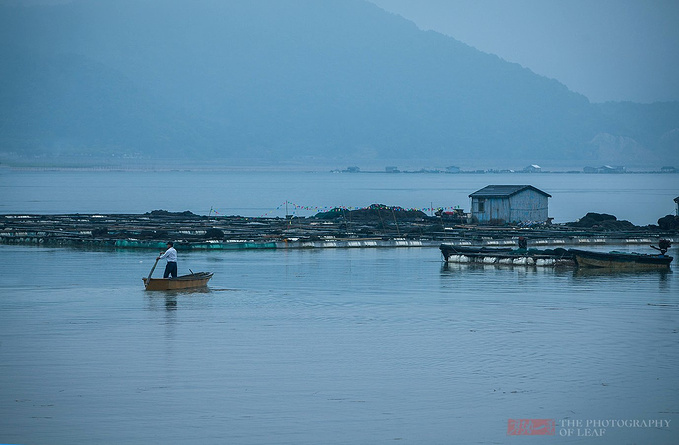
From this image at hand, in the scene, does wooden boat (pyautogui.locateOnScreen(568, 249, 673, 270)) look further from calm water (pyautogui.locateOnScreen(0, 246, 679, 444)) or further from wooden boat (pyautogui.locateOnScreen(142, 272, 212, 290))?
wooden boat (pyautogui.locateOnScreen(142, 272, 212, 290))

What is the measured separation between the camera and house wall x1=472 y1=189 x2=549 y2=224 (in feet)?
166

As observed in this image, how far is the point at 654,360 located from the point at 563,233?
28.2 m

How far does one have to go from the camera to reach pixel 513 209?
50.8 metres

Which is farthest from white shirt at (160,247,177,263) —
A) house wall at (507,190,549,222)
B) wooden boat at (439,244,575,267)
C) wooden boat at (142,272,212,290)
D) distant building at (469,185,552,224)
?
house wall at (507,190,549,222)

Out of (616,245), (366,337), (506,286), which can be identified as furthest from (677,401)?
(616,245)

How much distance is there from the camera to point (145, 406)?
13.7 meters

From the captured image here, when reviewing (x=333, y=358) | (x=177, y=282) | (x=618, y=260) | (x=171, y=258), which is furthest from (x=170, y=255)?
(x=618, y=260)

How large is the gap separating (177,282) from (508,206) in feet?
93.6

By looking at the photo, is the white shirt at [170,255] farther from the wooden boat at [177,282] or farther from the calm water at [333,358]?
the calm water at [333,358]

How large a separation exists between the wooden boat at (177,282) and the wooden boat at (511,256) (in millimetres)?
11021

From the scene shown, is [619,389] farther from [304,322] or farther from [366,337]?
[304,322]

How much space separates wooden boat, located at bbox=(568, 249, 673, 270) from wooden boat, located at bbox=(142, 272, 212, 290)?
12.8m

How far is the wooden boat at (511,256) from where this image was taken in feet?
106

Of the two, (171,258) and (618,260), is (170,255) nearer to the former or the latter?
(171,258)
